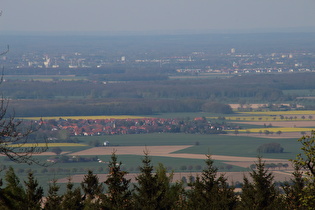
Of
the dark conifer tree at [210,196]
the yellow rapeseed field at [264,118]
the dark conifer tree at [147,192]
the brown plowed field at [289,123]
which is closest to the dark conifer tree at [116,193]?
the dark conifer tree at [147,192]

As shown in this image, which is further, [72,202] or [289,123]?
[289,123]

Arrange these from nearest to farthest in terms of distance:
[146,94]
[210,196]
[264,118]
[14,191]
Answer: [14,191]
[210,196]
[264,118]
[146,94]

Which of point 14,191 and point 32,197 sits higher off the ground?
point 14,191

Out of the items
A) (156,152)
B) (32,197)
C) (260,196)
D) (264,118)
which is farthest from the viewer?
(264,118)

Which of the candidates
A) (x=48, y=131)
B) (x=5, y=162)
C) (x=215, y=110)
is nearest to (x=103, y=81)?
(x=215, y=110)

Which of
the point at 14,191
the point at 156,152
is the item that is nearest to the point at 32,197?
the point at 14,191

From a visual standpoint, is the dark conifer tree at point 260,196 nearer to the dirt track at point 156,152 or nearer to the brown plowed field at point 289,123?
the dirt track at point 156,152

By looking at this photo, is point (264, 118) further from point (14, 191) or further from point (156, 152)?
point (14, 191)

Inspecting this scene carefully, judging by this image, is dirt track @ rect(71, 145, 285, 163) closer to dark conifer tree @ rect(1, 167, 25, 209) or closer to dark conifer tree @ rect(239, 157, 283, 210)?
dark conifer tree @ rect(239, 157, 283, 210)

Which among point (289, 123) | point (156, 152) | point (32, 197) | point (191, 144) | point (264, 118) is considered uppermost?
point (32, 197)
